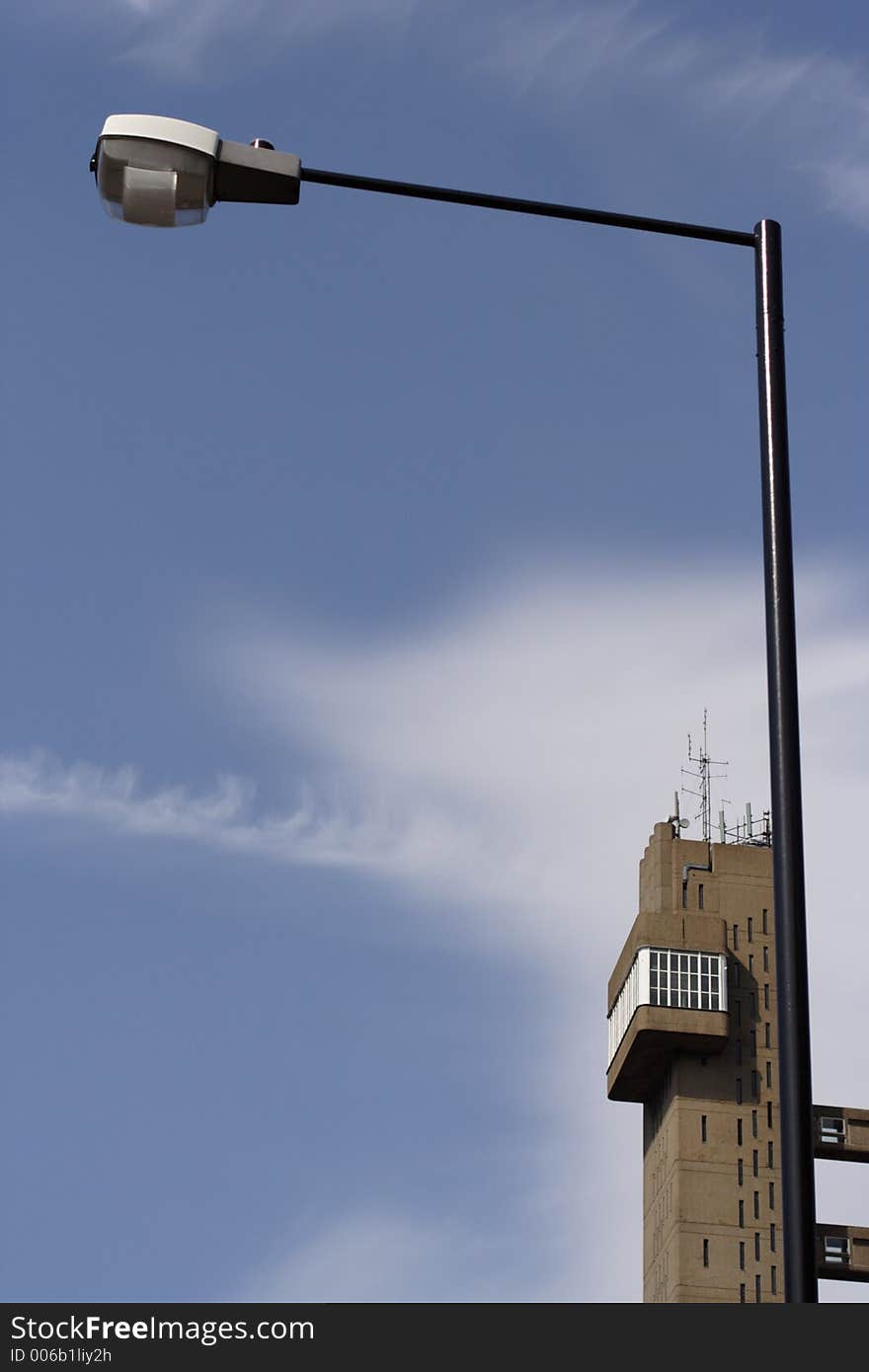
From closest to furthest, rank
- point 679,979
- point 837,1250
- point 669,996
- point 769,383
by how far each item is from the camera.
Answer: point 769,383 < point 837,1250 < point 669,996 < point 679,979

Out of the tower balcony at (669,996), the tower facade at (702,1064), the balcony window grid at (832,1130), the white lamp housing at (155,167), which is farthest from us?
the tower balcony at (669,996)

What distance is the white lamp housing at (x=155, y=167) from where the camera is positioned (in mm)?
11070

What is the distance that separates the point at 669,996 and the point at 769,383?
9867cm

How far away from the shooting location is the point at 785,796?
967cm

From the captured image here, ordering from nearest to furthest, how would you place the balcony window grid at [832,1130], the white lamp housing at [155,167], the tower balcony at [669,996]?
the white lamp housing at [155,167] → the balcony window grid at [832,1130] → the tower balcony at [669,996]

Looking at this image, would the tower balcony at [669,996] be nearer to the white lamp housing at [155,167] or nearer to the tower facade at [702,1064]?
the tower facade at [702,1064]

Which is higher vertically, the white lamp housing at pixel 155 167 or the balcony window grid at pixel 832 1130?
the balcony window grid at pixel 832 1130

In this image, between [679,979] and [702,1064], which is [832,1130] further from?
[679,979]

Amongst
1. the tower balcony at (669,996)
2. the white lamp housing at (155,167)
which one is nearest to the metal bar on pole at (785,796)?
the white lamp housing at (155,167)

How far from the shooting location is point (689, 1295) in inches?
3944

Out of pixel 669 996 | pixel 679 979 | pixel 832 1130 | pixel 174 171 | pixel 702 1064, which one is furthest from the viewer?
pixel 679 979

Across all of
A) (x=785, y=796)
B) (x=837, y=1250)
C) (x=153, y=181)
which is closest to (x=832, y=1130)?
(x=837, y=1250)
